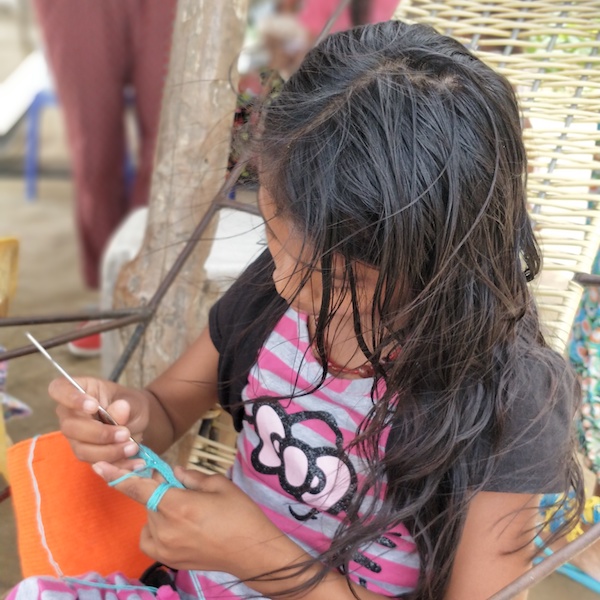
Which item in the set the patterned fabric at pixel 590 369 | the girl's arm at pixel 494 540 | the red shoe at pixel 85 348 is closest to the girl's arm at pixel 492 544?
the girl's arm at pixel 494 540

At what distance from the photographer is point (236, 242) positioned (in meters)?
1.68

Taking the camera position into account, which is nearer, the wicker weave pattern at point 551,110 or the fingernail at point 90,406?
the fingernail at point 90,406

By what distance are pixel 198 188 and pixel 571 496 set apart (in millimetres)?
758

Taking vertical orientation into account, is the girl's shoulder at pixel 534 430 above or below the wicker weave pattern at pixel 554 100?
below

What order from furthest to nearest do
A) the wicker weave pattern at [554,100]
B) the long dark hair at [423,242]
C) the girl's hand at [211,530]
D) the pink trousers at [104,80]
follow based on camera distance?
the pink trousers at [104,80], the wicker weave pattern at [554,100], the girl's hand at [211,530], the long dark hair at [423,242]

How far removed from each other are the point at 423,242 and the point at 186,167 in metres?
0.73

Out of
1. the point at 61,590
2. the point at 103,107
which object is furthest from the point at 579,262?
the point at 103,107

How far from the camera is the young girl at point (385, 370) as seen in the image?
76 centimetres

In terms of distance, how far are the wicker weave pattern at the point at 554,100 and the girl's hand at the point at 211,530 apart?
495 millimetres

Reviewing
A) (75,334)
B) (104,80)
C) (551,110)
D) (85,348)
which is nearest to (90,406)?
(75,334)

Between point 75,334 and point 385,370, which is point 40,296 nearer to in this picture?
point 75,334

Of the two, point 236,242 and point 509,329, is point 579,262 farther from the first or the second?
point 236,242

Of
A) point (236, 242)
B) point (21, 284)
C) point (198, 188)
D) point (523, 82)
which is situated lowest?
point (21, 284)

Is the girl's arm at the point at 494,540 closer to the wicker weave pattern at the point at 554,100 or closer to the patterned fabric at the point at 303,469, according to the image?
the patterned fabric at the point at 303,469
